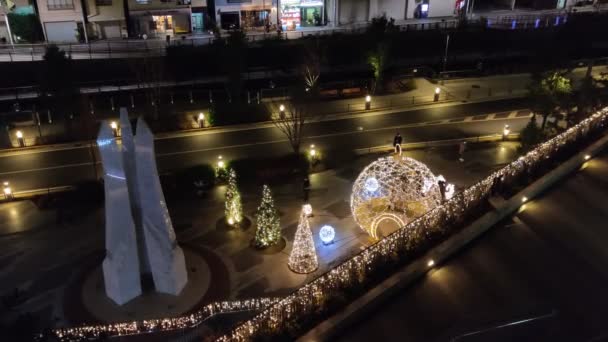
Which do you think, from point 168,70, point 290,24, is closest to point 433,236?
point 168,70

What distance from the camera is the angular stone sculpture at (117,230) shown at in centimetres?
1277

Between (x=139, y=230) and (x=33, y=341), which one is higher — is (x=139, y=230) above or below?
above

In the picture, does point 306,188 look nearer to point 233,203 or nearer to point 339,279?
point 233,203

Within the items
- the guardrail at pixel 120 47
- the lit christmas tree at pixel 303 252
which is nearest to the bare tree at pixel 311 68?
the guardrail at pixel 120 47

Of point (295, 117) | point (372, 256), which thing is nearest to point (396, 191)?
point (372, 256)

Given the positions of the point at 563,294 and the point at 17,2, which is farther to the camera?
the point at 17,2

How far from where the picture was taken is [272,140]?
88.4ft

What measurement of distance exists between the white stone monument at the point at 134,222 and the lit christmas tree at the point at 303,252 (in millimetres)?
3375

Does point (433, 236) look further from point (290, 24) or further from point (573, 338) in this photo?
point (290, 24)

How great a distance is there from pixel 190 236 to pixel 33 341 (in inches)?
236

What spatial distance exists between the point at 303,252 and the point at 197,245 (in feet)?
13.0

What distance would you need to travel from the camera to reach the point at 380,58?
33531mm

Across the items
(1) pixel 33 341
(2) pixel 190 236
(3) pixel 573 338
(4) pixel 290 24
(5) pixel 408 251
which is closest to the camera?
(3) pixel 573 338

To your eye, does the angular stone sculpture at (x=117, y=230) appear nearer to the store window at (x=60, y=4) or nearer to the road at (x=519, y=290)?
the road at (x=519, y=290)
